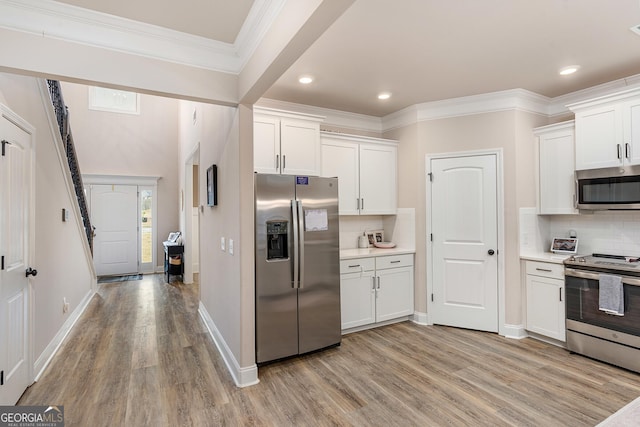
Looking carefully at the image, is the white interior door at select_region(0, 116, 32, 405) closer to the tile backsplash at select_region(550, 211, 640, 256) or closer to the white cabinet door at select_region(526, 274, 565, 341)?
the white cabinet door at select_region(526, 274, 565, 341)

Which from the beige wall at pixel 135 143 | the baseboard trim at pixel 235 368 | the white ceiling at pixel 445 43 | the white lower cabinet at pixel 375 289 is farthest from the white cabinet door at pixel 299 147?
the beige wall at pixel 135 143

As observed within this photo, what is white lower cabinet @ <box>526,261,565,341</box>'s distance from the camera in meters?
3.24

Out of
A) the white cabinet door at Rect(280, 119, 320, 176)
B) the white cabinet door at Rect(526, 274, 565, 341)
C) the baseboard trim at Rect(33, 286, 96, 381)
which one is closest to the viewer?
the baseboard trim at Rect(33, 286, 96, 381)

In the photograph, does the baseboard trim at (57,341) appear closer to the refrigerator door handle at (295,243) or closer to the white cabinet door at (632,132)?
the refrigerator door handle at (295,243)

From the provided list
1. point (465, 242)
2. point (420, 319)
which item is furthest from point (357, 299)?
point (465, 242)

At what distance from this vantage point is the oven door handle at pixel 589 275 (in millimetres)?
2727

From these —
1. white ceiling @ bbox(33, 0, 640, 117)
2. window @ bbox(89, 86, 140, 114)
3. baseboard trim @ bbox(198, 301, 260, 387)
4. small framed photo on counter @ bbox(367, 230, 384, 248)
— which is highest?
window @ bbox(89, 86, 140, 114)

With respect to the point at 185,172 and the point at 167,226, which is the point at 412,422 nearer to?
the point at 185,172

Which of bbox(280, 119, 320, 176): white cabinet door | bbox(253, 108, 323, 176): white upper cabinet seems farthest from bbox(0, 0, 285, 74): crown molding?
bbox(280, 119, 320, 176): white cabinet door

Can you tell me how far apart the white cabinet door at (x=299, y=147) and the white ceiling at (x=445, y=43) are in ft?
1.36

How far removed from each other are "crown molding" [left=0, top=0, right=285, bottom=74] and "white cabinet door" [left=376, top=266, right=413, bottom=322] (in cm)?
275

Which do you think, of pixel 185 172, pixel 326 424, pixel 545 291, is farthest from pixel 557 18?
pixel 185 172

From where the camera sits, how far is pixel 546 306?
3.35m

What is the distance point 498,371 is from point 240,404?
87.0 inches
